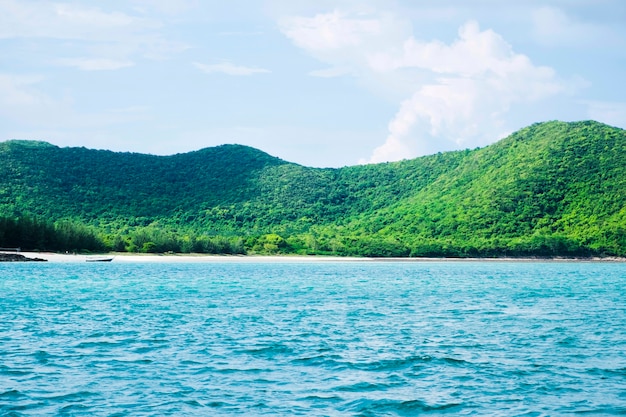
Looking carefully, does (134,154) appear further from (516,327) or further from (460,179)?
(516,327)

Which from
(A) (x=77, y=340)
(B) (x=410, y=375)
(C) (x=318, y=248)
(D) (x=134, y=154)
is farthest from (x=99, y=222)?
(B) (x=410, y=375)

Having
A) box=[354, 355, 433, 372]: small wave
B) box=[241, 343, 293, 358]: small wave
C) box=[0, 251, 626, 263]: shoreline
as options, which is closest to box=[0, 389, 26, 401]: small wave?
box=[241, 343, 293, 358]: small wave

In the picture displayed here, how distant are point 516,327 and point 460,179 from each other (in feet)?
442

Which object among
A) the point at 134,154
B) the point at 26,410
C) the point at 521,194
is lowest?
the point at 26,410

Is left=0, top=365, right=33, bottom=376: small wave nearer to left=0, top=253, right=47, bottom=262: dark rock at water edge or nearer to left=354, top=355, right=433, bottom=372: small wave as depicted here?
left=354, top=355, right=433, bottom=372: small wave

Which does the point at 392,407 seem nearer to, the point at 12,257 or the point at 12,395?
the point at 12,395

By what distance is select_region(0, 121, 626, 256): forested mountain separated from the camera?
127750mm

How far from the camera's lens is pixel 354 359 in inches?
904

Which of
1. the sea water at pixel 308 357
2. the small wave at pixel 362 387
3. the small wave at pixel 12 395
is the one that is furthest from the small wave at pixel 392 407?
the small wave at pixel 12 395

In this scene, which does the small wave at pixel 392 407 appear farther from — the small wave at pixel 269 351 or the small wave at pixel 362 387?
the small wave at pixel 269 351

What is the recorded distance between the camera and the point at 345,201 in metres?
179

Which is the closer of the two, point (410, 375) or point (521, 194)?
point (410, 375)

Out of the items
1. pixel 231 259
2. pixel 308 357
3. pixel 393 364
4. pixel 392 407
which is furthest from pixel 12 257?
pixel 392 407

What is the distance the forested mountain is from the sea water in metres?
73.9
